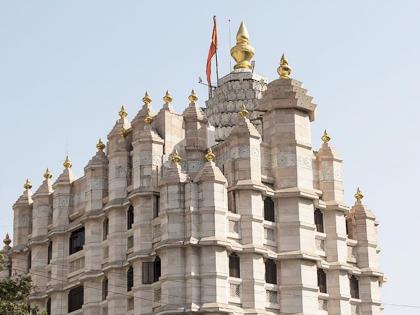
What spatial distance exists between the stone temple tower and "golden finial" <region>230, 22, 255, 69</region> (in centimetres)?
508

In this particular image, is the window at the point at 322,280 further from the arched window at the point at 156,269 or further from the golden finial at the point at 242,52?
the golden finial at the point at 242,52

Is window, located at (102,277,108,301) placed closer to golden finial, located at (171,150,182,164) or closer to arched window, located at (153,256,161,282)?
arched window, located at (153,256,161,282)

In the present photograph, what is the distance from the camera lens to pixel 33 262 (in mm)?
75750

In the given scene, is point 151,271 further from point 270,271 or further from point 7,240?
point 7,240

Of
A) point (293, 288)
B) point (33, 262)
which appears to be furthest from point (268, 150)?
point (33, 262)

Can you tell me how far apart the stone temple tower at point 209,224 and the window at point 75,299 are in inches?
2.4

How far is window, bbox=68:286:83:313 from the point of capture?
71750 millimetres

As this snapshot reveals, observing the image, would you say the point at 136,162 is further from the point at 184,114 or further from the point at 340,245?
the point at 340,245

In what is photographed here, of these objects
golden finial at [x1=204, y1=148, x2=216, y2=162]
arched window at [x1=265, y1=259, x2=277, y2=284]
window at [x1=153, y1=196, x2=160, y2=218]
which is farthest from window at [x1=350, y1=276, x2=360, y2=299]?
window at [x1=153, y1=196, x2=160, y2=218]

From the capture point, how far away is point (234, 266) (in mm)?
65000

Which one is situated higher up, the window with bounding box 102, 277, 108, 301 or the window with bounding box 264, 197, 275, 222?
the window with bounding box 264, 197, 275, 222

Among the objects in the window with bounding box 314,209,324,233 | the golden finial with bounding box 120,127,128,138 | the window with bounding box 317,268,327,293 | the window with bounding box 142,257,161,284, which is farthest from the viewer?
the golden finial with bounding box 120,127,128,138

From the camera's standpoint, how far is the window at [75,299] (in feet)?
235

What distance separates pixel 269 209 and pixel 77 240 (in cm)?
1305
